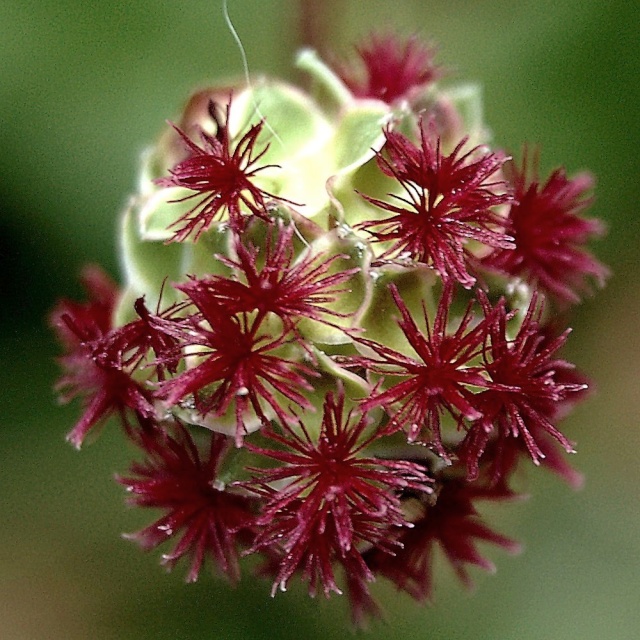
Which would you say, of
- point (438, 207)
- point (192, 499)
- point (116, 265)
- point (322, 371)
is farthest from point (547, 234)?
point (116, 265)

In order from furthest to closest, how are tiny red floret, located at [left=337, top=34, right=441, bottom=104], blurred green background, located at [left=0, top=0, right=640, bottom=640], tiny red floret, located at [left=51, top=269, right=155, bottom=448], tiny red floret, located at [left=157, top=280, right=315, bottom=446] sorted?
blurred green background, located at [left=0, top=0, right=640, bottom=640], tiny red floret, located at [left=337, top=34, right=441, bottom=104], tiny red floret, located at [left=51, top=269, right=155, bottom=448], tiny red floret, located at [left=157, top=280, right=315, bottom=446]

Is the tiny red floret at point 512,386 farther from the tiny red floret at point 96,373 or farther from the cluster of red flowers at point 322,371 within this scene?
the tiny red floret at point 96,373

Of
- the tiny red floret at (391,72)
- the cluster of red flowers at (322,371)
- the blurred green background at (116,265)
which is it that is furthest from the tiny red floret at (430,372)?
the blurred green background at (116,265)

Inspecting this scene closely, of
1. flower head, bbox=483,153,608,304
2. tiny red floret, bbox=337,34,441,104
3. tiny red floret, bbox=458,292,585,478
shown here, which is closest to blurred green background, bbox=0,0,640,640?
tiny red floret, bbox=337,34,441,104

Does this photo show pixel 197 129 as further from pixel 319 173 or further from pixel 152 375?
pixel 152 375

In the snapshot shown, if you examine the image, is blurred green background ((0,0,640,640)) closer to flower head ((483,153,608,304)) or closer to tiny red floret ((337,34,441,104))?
tiny red floret ((337,34,441,104))

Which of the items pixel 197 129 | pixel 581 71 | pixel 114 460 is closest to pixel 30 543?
pixel 114 460

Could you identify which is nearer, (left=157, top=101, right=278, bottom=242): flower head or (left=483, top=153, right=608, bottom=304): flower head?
(left=157, top=101, right=278, bottom=242): flower head
